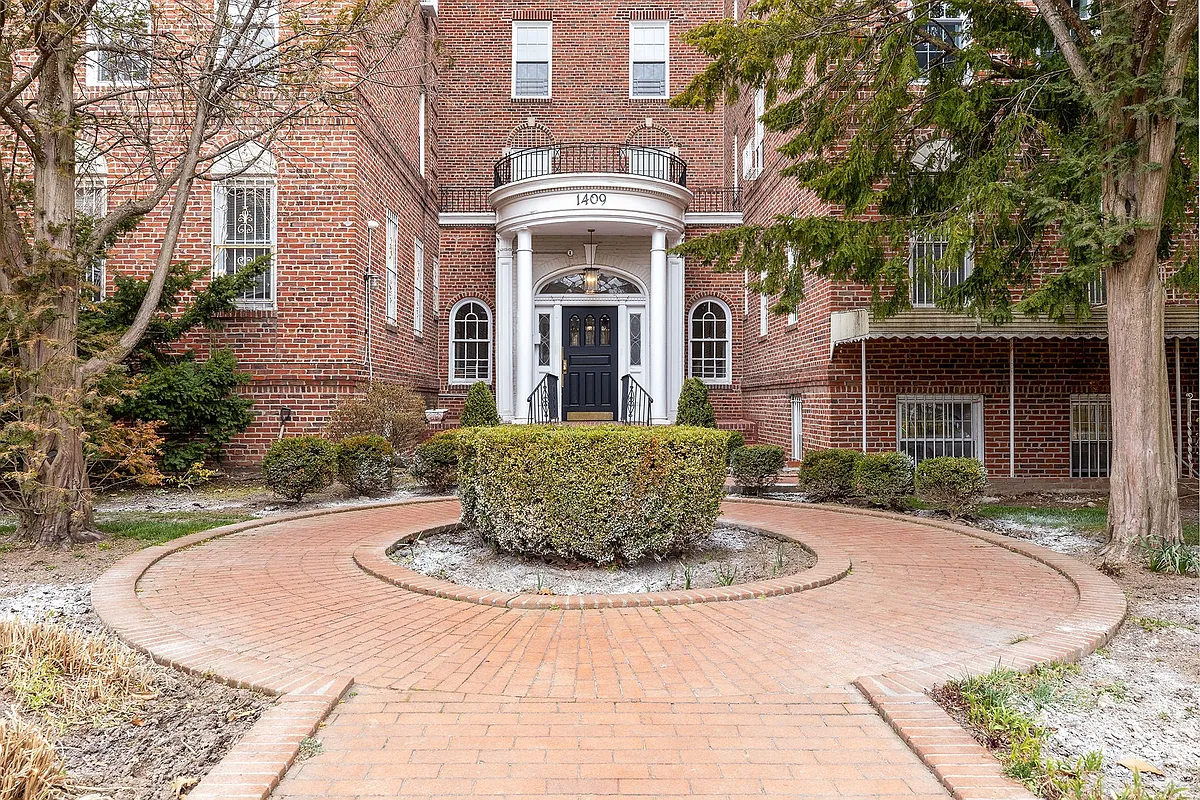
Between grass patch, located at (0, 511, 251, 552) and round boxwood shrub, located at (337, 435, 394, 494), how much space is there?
5.13 ft

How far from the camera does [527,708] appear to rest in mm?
3307

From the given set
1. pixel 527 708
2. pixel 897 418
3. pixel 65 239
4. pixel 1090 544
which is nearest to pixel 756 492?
pixel 897 418

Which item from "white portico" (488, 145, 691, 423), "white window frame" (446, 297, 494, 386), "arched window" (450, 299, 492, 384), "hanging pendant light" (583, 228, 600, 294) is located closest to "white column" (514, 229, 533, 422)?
"white portico" (488, 145, 691, 423)

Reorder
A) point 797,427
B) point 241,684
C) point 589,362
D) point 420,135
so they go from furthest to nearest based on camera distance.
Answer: point 589,362 < point 420,135 < point 797,427 < point 241,684

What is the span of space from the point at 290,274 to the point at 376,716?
978 centimetres

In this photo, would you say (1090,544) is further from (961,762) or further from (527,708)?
(527,708)

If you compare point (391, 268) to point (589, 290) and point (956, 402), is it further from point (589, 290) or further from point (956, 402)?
point (956, 402)

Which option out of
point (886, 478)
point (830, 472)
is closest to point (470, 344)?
point (830, 472)

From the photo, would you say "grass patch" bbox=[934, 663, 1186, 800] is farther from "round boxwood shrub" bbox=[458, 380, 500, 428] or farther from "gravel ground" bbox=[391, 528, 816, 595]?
"round boxwood shrub" bbox=[458, 380, 500, 428]

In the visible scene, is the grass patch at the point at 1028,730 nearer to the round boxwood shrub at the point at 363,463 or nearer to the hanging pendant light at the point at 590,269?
the round boxwood shrub at the point at 363,463

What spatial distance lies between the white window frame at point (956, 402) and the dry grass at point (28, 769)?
35.6 feet

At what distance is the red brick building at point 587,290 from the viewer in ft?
36.9

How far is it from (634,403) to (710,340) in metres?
3.70

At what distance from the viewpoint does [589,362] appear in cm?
1691
